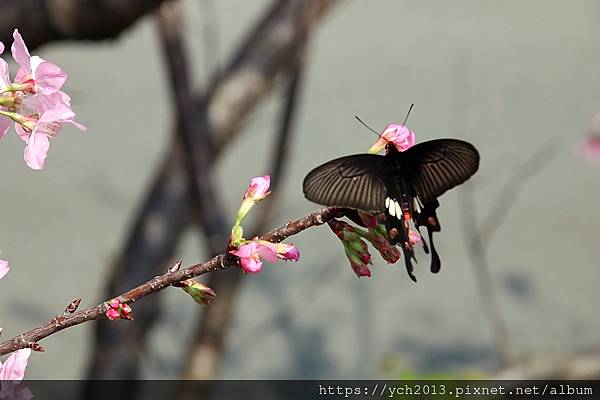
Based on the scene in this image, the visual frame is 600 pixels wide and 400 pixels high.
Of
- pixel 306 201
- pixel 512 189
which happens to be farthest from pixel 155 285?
pixel 512 189

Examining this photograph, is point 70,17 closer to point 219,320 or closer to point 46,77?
point 46,77

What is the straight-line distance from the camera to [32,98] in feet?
1.73

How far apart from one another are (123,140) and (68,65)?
2.26 feet

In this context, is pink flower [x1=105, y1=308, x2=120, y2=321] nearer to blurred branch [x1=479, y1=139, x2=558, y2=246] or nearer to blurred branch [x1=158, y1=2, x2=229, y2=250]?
blurred branch [x1=158, y1=2, x2=229, y2=250]

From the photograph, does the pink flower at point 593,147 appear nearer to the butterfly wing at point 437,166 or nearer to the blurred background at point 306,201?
the blurred background at point 306,201

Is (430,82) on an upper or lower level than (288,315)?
upper

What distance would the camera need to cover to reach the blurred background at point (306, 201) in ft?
5.98

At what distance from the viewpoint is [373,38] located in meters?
4.89

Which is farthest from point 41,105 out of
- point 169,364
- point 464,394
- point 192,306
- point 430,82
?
point 430,82

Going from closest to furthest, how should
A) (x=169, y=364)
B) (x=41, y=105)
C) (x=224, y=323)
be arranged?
(x=41, y=105) → (x=224, y=323) → (x=169, y=364)

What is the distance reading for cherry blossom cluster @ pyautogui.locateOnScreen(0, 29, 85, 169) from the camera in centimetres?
52

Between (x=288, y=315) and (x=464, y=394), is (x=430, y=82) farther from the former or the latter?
(x=464, y=394)

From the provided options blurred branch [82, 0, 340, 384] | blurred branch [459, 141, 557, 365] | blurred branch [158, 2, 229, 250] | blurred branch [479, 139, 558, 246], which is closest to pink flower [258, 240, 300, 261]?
blurred branch [158, 2, 229, 250]

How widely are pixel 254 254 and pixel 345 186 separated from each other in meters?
0.06
